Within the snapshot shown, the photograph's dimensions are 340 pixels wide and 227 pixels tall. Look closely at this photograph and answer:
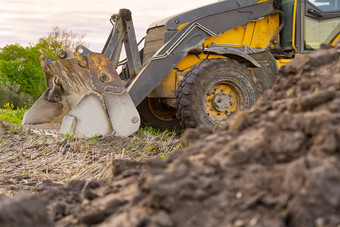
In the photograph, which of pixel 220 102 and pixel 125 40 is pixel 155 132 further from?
pixel 125 40

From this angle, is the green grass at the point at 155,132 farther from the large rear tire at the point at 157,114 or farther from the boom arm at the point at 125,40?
the boom arm at the point at 125,40

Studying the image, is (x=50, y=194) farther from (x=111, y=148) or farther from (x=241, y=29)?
(x=241, y=29)

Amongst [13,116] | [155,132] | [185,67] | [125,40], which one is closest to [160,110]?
[155,132]

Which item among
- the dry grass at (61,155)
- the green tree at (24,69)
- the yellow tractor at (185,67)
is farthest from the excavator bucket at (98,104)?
the green tree at (24,69)

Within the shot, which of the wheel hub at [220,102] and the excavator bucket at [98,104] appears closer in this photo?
the excavator bucket at [98,104]

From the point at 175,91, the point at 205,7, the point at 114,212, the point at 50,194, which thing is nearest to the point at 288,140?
the point at 114,212

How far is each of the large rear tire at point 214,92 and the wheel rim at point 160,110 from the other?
1.25 m

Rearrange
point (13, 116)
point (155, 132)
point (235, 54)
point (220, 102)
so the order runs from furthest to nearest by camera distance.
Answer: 1. point (13, 116)
2. point (155, 132)
3. point (235, 54)
4. point (220, 102)

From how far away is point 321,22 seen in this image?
7.16 metres

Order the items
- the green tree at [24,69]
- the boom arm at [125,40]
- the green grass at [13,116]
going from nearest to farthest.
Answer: the boom arm at [125,40]
the green grass at [13,116]
the green tree at [24,69]

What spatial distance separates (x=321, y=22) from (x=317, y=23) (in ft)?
0.26

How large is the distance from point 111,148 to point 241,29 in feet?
10.6

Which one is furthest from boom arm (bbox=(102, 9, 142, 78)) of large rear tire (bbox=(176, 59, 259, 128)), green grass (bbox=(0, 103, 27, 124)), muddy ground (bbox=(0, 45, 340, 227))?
muddy ground (bbox=(0, 45, 340, 227))

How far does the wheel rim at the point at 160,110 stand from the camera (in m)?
7.23
